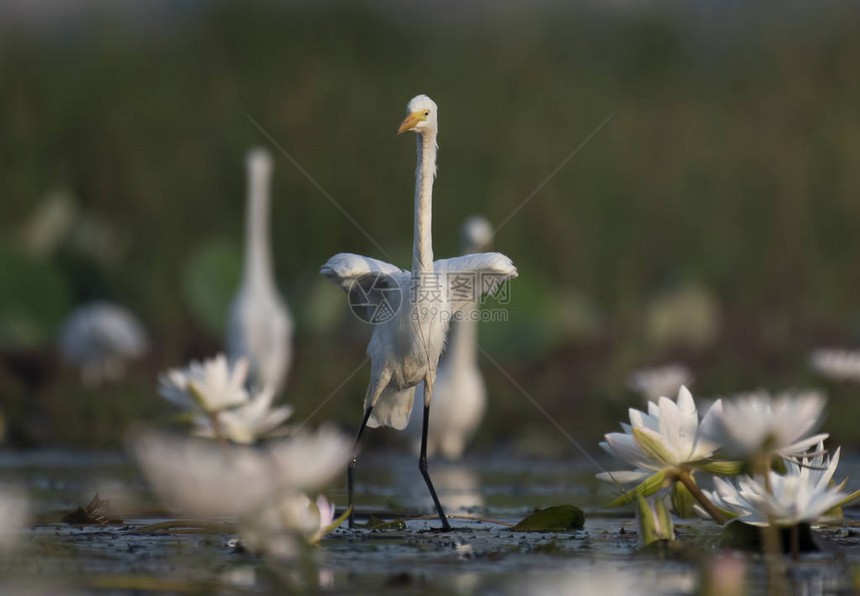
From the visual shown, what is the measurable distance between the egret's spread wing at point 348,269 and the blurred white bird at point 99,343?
17.4ft

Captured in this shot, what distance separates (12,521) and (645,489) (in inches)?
66.3

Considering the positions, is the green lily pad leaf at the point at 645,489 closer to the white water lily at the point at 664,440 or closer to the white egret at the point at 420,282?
the white water lily at the point at 664,440

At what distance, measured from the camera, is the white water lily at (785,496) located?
318cm

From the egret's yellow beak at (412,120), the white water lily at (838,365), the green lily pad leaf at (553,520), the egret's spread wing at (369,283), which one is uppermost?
the egret's yellow beak at (412,120)

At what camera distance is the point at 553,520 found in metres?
3.94

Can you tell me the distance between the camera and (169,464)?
2.12m

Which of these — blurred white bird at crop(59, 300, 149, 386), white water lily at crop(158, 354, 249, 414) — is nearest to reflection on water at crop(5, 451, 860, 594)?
white water lily at crop(158, 354, 249, 414)

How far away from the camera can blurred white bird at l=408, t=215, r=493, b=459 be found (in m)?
6.69

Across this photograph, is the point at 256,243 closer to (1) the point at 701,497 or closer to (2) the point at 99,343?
(2) the point at 99,343

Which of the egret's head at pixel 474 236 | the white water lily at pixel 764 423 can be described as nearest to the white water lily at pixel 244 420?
the white water lily at pixel 764 423

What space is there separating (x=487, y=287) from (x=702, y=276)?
303 inches

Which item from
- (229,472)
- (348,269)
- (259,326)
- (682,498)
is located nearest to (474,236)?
(259,326)

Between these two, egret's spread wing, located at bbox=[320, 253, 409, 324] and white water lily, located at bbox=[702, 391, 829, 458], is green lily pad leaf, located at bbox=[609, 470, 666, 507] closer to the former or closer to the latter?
white water lily, located at bbox=[702, 391, 829, 458]

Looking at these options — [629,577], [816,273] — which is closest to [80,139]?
[816,273]
